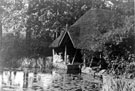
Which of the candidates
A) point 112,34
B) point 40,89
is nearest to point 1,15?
point 112,34

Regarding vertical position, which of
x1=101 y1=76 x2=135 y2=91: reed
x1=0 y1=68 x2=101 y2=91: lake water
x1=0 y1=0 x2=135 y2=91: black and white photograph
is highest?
x1=0 y1=0 x2=135 y2=91: black and white photograph

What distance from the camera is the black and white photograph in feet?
61.7

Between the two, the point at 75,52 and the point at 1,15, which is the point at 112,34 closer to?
the point at 75,52

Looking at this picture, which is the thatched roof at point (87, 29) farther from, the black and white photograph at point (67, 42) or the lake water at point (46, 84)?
the lake water at point (46, 84)

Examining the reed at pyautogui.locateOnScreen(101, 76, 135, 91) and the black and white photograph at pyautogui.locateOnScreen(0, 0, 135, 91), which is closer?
the reed at pyautogui.locateOnScreen(101, 76, 135, 91)

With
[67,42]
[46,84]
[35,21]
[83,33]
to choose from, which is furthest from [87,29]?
[46,84]

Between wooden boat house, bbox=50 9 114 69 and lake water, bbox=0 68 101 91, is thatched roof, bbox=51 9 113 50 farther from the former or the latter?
lake water, bbox=0 68 101 91

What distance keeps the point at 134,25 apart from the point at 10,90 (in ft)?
34.3

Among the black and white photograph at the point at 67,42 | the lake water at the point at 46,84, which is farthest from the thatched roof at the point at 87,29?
the lake water at the point at 46,84

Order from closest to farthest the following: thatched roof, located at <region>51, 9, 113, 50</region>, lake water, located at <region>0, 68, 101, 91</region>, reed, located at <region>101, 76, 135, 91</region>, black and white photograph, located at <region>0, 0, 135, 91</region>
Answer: reed, located at <region>101, 76, 135, 91</region> < lake water, located at <region>0, 68, 101, 91</region> < black and white photograph, located at <region>0, 0, 135, 91</region> < thatched roof, located at <region>51, 9, 113, 50</region>

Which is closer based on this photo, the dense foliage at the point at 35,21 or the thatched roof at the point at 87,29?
the thatched roof at the point at 87,29

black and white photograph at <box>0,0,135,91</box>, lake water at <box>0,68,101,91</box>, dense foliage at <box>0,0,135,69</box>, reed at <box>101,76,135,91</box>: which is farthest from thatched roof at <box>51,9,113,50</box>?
reed at <box>101,76,135,91</box>

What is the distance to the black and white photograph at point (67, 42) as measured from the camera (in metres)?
18.8

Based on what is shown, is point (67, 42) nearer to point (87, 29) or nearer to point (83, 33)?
point (83, 33)
